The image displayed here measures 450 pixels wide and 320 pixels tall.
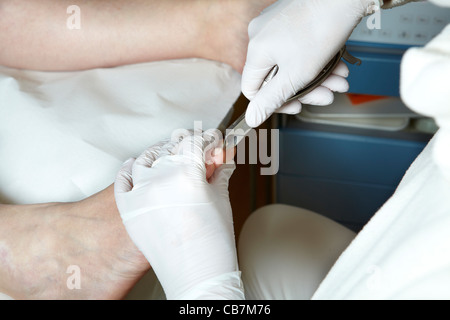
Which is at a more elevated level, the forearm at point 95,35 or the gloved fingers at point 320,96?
the forearm at point 95,35

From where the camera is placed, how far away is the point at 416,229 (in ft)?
1.36

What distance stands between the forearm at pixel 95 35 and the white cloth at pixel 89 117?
1.1 inches

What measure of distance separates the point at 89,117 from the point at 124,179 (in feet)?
0.58

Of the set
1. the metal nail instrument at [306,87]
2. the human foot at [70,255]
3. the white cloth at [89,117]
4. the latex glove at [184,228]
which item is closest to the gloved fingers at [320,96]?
the metal nail instrument at [306,87]

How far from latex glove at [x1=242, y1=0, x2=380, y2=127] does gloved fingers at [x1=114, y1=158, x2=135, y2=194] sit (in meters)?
0.19

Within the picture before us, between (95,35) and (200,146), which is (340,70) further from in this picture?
(95,35)

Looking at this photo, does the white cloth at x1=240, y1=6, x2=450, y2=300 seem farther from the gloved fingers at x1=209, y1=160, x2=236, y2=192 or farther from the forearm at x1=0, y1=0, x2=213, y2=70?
the forearm at x1=0, y1=0, x2=213, y2=70

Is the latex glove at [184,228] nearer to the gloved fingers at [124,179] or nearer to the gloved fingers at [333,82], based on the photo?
the gloved fingers at [124,179]

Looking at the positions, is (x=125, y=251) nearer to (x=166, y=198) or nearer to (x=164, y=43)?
(x=166, y=198)

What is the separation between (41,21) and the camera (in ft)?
3.06

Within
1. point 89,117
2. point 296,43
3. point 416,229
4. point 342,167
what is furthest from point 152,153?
point 342,167

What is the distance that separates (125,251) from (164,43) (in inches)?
17.2

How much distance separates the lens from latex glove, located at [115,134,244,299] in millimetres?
585

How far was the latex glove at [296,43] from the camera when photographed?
0.71m
